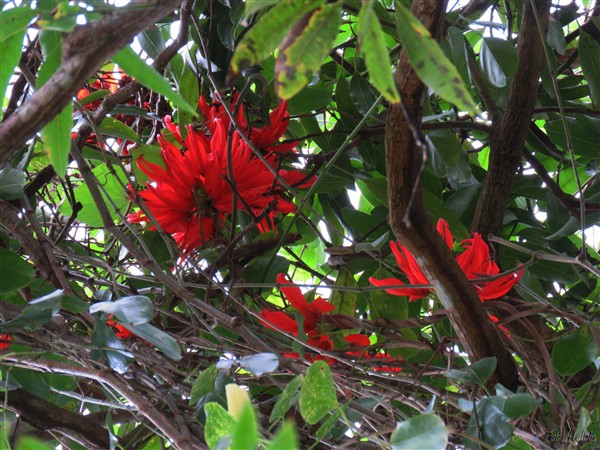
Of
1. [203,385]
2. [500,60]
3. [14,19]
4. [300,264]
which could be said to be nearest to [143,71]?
[14,19]

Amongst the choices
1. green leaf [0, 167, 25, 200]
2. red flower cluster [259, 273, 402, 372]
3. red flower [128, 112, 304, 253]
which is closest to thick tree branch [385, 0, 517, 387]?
red flower cluster [259, 273, 402, 372]

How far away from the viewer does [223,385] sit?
1.68 feet

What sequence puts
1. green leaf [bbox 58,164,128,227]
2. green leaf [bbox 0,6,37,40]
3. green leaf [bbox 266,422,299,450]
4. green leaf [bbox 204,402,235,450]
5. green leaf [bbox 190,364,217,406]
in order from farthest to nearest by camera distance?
1. green leaf [bbox 58,164,128,227]
2. green leaf [bbox 190,364,217,406]
3. green leaf [bbox 204,402,235,450]
4. green leaf [bbox 0,6,37,40]
5. green leaf [bbox 266,422,299,450]

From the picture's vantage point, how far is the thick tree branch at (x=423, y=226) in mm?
327

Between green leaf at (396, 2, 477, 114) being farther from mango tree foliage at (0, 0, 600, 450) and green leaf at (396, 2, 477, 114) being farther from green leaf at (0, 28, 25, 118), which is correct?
green leaf at (0, 28, 25, 118)

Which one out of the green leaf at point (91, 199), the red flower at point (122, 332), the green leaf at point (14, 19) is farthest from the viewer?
the green leaf at point (91, 199)

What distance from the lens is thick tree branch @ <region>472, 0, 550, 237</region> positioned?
648 millimetres

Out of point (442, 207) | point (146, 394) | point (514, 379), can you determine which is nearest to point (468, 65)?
point (442, 207)

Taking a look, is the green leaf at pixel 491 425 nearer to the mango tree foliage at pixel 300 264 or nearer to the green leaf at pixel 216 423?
the mango tree foliage at pixel 300 264

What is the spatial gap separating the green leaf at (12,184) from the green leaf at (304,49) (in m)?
0.39

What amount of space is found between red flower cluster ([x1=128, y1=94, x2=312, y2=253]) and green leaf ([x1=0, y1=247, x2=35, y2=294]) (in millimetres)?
126

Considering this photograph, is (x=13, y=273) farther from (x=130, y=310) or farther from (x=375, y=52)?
(x=375, y=52)

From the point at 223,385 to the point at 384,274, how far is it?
23cm

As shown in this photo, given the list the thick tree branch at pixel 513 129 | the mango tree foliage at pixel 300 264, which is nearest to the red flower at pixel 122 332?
the mango tree foliage at pixel 300 264
